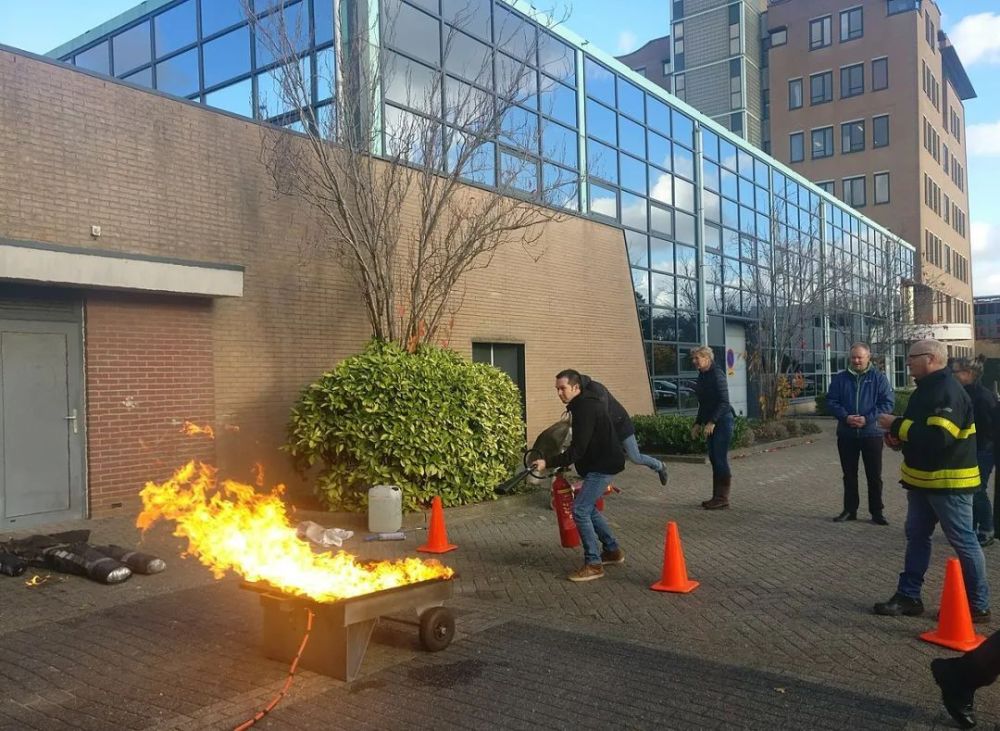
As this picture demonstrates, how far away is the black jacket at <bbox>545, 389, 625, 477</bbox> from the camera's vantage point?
6.36m

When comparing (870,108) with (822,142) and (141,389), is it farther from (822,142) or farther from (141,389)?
(141,389)

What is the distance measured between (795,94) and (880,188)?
25.2 ft

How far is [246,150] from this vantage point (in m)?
10.6

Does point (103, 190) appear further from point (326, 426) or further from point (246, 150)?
point (326, 426)

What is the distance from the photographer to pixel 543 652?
477cm

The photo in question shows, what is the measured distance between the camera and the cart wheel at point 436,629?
15.5ft

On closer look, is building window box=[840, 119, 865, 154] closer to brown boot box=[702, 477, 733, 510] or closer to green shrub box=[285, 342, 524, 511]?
brown boot box=[702, 477, 733, 510]

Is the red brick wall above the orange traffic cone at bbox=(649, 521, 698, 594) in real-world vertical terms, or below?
above

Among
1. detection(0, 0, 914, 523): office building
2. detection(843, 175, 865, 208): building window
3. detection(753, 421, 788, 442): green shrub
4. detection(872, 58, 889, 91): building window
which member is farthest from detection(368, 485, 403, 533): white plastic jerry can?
detection(872, 58, 889, 91): building window

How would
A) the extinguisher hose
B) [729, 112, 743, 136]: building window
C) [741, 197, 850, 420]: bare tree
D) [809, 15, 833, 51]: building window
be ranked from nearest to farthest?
1. the extinguisher hose
2. [741, 197, 850, 420]: bare tree
3. [729, 112, 743, 136]: building window
4. [809, 15, 833, 51]: building window

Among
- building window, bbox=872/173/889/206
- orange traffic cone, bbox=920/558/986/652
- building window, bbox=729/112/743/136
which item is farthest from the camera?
building window, bbox=872/173/889/206

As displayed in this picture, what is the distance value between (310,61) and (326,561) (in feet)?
30.1

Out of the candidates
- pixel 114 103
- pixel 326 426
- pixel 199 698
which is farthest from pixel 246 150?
pixel 199 698

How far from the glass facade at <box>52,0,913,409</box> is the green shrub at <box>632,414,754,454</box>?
4326mm
